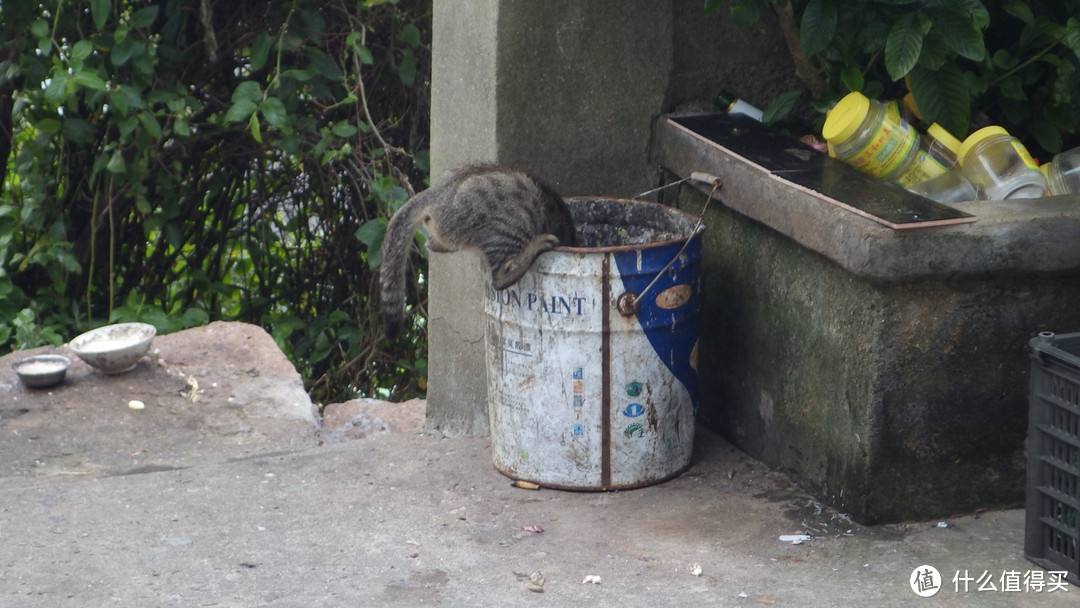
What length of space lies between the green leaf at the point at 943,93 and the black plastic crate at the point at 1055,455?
0.86m

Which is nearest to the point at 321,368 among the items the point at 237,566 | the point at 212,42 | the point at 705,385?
the point at 212,42

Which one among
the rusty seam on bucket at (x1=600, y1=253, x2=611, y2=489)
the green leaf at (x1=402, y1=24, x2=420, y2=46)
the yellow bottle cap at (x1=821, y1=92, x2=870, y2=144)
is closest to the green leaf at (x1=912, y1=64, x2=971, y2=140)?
the yellow bottle cap at (x1=821, y1=92, x2=870, y2=144)

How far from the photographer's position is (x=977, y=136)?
11.7 ft

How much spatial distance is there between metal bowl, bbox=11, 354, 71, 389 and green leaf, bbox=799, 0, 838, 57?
3185mm

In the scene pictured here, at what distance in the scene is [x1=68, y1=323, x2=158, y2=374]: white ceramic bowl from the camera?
4883mm

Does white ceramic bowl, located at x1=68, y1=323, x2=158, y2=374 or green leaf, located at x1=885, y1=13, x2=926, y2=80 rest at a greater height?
green leaf, located at x1=885, y1=13, x2=926, y2=80

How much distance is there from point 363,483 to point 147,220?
9.01 ft

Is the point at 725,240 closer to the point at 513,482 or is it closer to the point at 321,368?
the point at 513,482

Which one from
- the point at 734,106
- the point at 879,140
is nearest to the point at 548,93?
the point at 734,106

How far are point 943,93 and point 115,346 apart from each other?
3.33 metres

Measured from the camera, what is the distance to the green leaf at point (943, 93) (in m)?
3.53

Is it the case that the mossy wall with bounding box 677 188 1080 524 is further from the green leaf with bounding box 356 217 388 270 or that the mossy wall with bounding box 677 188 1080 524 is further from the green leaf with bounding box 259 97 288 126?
the green leaf with bounding box 259 97 288 126

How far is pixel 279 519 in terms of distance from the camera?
138 inches

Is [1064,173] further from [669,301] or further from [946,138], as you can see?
[669,301]
